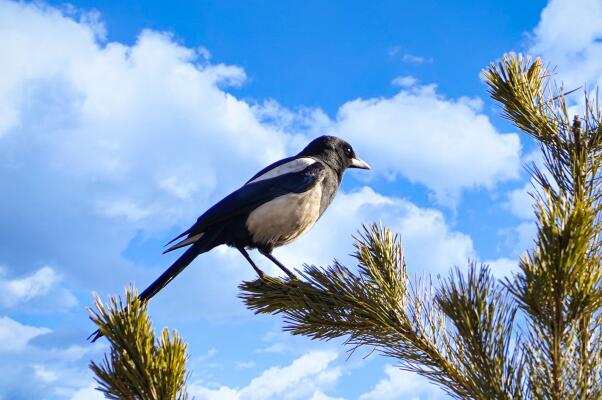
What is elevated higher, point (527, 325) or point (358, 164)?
point (358, 164)

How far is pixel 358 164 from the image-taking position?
5551 mm

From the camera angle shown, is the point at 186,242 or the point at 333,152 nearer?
the point at 186,242

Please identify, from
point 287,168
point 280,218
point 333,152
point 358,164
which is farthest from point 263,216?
point 358,164

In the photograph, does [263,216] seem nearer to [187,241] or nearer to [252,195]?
[252,195]

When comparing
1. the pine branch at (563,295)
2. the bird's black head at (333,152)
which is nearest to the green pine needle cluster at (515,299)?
the pine branch at (563,295)

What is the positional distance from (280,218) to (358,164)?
1.46 m

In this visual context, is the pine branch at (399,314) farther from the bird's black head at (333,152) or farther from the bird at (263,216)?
the bird's black head at (333,152)

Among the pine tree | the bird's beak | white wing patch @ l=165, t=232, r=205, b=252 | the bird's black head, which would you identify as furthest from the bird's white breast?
the pine tree

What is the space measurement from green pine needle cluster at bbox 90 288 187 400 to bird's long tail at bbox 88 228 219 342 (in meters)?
1.80

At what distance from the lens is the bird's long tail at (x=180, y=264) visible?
12.2ft

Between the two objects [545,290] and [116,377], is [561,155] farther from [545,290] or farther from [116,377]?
[116,377]

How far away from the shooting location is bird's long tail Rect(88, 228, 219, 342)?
12.2 ft

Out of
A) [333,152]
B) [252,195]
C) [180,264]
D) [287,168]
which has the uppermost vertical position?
[333,152]

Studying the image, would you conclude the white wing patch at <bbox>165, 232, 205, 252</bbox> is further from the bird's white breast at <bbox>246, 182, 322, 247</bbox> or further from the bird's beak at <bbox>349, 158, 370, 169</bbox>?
the bird's beak at <bbox>349, 158, 370, 169</bbox>
